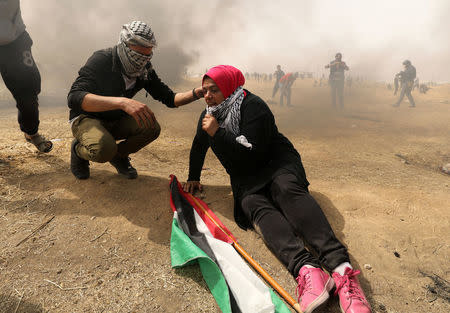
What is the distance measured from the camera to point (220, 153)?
260 cm

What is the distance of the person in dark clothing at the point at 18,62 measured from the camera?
2746 millimetres

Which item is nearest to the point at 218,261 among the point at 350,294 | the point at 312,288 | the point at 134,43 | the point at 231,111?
the point at 312,288

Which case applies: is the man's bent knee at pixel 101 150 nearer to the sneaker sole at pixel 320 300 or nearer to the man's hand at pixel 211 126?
the man's hand at pixel 211 126

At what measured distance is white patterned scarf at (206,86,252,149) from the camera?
2.56m

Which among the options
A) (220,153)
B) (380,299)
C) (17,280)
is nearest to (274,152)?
(220,153)

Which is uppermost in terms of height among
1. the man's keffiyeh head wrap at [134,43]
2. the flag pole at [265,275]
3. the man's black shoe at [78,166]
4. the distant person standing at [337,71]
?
the distant person standing at [337,71]

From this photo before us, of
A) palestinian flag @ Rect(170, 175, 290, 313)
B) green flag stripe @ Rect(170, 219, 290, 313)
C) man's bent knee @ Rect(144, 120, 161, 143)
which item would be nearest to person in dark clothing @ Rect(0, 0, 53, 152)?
man's bent knee @ Rect(144, 120, 161, 143)

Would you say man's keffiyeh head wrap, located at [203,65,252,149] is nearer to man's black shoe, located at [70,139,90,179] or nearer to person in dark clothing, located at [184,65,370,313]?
person in dark clothing, located at [184,65,370,313]

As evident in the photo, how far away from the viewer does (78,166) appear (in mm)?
2949

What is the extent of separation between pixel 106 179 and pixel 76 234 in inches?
36.0

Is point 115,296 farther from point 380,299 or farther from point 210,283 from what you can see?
point 380,299

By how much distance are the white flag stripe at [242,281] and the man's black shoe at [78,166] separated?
5.55 feet

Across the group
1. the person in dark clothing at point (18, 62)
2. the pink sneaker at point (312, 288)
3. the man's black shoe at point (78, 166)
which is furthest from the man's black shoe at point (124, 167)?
the pink sneaker at point (312, 288)

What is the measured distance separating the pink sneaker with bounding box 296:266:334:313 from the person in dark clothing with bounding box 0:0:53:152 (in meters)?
3.24
